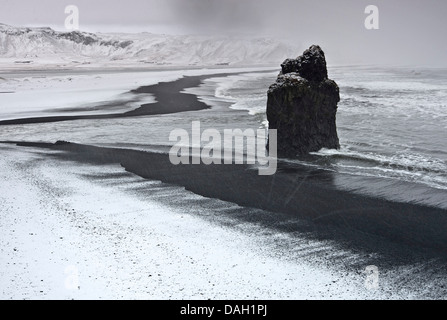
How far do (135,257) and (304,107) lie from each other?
9999mm

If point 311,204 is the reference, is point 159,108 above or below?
above

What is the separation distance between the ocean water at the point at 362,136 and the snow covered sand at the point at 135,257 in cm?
484

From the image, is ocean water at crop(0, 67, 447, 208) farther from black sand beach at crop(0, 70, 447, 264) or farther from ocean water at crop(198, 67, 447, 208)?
black sand beach at crop(0, 70, 447, 264)

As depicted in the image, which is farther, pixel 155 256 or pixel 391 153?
pixel 391 153

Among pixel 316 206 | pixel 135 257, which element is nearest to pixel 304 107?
pixel 316 206

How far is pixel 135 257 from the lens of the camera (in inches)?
297

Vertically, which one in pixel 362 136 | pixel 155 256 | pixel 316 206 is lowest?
pixel 155 256

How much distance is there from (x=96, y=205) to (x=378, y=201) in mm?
7219

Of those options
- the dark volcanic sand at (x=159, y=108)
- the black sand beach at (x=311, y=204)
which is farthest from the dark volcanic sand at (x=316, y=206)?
the dark volcanic sand at (x=159, y=108)

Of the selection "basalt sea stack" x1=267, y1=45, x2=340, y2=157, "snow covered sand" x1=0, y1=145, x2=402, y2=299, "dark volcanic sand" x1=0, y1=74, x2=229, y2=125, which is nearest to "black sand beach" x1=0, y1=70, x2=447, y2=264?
"snow covered sand" x1=0, y1=145, x2=402, y2=299

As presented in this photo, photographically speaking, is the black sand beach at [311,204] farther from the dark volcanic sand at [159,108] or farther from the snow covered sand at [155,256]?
the dark volcanic sand at [159,108]

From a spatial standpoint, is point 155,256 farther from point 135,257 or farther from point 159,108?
point 159,108

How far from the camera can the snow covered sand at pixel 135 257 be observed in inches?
256

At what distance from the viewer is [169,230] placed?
8742mm
